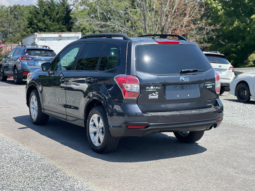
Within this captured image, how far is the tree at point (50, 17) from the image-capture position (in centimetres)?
5791

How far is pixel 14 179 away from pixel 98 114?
1559 millimetres

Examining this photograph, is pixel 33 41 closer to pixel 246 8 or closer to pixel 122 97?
pixel 246 8

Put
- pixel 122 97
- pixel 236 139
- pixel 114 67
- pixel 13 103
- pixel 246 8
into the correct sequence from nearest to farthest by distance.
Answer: pixel 122 97 < pixel 114 67 < pixel 236 139 < pixel 13 103 < pixel 246 8

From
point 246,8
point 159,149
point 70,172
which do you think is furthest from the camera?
point 246,8

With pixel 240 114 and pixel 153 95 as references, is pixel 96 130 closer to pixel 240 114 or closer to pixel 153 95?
pixel 153 95

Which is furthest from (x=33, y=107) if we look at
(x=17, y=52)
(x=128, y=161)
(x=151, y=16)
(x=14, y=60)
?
(x=151, y=16)

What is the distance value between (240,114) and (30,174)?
6.56m

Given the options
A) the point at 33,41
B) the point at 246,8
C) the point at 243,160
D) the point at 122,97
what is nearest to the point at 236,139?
the point at 243,160

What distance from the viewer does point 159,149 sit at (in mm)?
5758

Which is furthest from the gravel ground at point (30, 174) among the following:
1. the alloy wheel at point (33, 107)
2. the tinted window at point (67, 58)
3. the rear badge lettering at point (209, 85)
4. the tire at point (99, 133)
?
the rear badge lettering at point (209, 85)

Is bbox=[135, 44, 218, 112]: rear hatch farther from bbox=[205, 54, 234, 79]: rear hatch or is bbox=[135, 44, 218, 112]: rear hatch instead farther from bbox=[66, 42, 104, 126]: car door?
bbox=[205, 54, 234, 79]: rear hatch

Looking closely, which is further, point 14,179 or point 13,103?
point 13,103

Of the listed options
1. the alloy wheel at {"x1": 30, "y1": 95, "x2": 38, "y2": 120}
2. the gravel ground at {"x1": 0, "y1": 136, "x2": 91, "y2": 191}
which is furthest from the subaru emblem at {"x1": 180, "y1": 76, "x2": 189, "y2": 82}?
the alloy wheel at {"x1": 30, "y1": 95, "x2": 38, "y2": 120}

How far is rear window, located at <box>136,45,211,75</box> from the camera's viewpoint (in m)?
5.01
